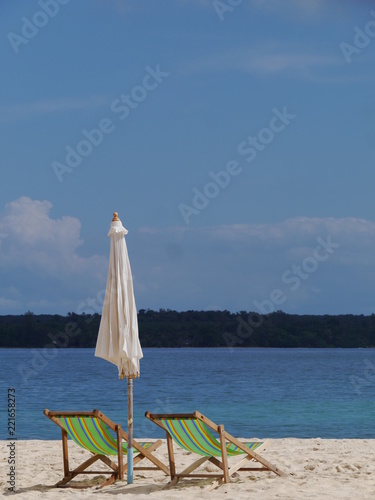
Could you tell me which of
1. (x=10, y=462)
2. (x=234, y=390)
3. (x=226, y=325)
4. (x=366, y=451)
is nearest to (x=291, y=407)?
(x=234, y=390)

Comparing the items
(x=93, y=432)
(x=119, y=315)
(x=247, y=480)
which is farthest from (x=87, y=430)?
(x=247, y=480)

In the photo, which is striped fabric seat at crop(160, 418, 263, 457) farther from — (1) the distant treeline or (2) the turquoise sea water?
(1) the distant treeline

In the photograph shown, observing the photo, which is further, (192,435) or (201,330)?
(201,330)

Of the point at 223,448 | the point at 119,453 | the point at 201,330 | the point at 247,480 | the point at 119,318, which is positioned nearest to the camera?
the point at 223,448

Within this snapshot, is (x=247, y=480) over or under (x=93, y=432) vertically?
under

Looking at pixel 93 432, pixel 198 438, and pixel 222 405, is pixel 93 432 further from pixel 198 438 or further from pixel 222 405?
pixel 222 405

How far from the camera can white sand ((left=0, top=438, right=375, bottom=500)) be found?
6.46 m

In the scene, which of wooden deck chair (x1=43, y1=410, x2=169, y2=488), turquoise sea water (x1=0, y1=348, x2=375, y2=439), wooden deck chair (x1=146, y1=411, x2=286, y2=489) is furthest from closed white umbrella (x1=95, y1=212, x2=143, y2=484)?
turquoise sea water (x1=0, y1=348, x2=375, y2=439)

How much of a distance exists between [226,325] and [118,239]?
5424 centimetres

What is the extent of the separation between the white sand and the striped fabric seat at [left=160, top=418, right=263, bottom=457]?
305mm

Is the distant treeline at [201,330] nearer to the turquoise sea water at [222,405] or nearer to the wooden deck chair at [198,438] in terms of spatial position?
the turquoise sea water at [222,405]

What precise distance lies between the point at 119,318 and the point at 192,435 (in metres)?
1.06

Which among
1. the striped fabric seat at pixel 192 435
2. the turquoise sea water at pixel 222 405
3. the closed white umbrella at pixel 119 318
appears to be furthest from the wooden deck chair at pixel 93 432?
the turquoise sea water at pixel 222 405

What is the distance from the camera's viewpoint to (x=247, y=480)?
7.06 metres
